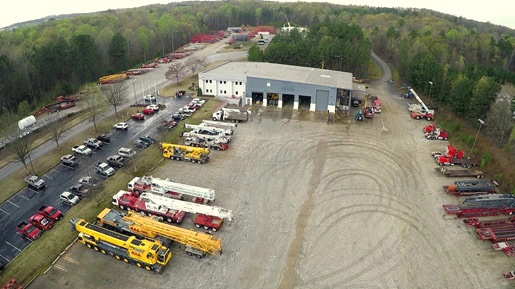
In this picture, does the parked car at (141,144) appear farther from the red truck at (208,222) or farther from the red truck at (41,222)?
the red truck at (208,222)

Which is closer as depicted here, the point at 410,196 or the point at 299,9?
the point at 410,196

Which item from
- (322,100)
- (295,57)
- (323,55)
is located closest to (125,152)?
(322,100)

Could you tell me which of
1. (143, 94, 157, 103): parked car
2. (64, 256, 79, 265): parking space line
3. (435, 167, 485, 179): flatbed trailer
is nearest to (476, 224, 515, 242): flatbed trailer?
(435, 167, 485, 179): flatbed trailer

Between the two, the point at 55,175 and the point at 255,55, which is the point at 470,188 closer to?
the point at 55,175

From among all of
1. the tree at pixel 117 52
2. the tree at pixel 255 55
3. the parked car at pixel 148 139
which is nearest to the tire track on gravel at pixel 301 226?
the parked car at pixel 148 139

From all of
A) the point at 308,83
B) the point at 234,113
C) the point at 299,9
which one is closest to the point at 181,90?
the point at 234,113

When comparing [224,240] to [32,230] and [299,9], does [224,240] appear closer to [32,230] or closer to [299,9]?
[32,230]

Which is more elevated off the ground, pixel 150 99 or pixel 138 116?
pixel 150 99
